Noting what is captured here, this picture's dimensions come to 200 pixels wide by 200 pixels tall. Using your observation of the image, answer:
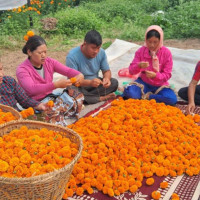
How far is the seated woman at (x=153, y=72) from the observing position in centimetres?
410

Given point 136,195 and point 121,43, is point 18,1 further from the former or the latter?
point 136,195

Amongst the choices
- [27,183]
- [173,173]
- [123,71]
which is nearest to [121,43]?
[123,71]

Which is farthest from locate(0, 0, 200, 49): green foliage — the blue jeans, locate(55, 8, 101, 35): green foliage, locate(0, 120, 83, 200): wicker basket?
locate(0, 120, 83, 200): wicker basket

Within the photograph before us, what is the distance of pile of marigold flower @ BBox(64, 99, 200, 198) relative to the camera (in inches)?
100

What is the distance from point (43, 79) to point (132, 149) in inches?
61.6

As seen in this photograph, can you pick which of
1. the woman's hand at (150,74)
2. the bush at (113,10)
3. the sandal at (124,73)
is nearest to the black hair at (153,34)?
the woman's hand at (150,74)

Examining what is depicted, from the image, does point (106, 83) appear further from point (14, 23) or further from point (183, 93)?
point (14, 23)

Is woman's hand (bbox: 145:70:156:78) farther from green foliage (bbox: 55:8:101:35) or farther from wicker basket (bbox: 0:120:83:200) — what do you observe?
green foliage (bbox: 55:8:101:35)

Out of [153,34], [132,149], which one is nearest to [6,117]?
[132,149]

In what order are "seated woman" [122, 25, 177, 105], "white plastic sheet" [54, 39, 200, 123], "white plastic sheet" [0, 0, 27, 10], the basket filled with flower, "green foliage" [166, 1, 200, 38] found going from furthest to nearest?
1. "white plastic sheet" [0, 0, 27, 10]
2. "green foliage" [166, 1, 200, 38]
3. "white plastic sheet" [54, 39, 200, 123]
4. "seated woman" [122, 25, 177, 105]
5. the basket filled with flower

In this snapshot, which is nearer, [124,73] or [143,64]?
[143,64]

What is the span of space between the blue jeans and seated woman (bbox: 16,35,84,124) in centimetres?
80

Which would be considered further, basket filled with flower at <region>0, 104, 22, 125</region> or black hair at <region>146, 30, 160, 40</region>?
black hair at <region>146, 30, 160, 40</region>

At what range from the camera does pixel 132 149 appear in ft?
9.21
